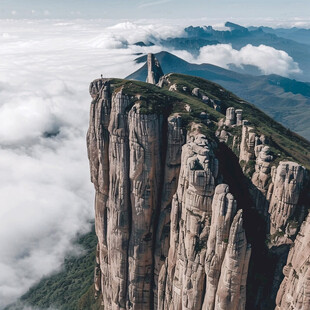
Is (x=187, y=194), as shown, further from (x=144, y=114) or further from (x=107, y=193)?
(x=107, y=193)

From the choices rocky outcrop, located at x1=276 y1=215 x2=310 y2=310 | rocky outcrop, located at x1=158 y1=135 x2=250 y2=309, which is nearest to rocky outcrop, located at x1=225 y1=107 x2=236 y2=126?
rocky outcrop, located at x1=158 y1=135 x2=250 y2=309

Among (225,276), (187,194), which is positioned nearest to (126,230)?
(187,194)

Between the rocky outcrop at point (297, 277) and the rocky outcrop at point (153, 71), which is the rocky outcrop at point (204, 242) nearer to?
the rocky outcrop at point (297, 277)

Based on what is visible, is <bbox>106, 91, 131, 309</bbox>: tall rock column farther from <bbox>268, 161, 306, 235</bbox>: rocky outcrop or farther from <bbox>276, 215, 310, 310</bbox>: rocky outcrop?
<bbox>276, 215, 310, 310</bbox>: rocky outcrop

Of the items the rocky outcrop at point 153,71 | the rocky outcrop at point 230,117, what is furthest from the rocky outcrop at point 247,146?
the rocky outcrop at point 153,71

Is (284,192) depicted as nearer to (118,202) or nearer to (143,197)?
(143,197)

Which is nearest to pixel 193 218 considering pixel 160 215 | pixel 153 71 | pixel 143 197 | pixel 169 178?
pixel 169 178

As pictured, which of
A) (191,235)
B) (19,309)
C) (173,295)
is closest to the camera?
(191,235)
